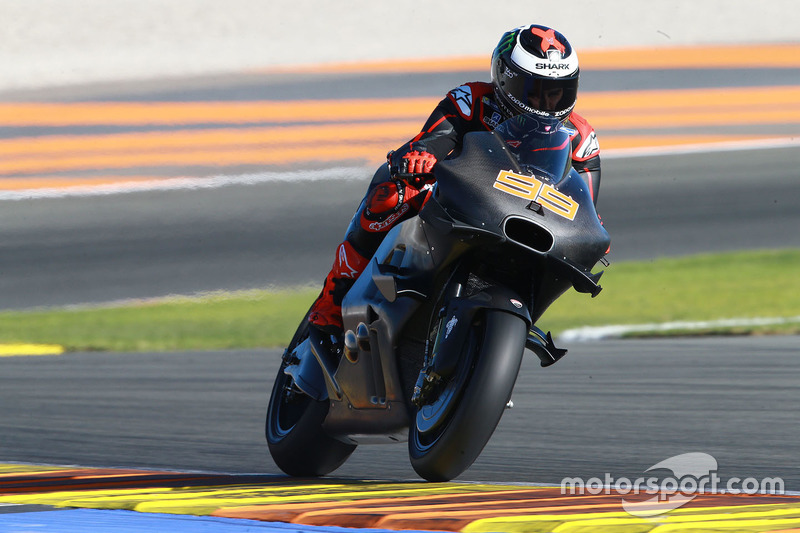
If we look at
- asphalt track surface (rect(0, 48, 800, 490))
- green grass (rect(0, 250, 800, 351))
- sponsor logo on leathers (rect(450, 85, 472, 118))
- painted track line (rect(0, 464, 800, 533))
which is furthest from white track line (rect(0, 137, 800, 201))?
sponsor logo on leathers (rect(450, 85, 472, 118))

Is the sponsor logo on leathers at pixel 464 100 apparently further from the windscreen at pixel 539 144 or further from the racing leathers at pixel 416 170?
the windscreen at pixel 539 144

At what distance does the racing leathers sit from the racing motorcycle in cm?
16

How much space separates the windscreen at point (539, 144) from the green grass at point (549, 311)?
5721 millimetres

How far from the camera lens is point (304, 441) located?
4.86 m

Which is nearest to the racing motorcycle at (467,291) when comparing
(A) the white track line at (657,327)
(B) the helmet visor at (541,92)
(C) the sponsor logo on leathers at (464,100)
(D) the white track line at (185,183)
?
(B) the helmet visor at (541,92)

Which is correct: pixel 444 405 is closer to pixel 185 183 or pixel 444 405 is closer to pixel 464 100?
pixel 464 100

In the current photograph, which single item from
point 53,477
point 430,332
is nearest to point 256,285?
point 53,477

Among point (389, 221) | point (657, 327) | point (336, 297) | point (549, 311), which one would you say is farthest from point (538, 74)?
point (549, 311)

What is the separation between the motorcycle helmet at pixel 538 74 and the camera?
4215 mm

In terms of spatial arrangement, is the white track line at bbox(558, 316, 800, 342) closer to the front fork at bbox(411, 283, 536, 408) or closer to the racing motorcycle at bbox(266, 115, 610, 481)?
the racing motorcycle at bbox(266, 115, 610, 481)

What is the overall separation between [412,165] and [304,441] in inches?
50.4

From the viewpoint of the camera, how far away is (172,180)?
13.8 meters

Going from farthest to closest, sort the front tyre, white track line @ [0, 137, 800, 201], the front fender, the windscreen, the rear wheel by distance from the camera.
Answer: white track line @ [0, 137, 800, 201], the rear wheel, the windscreen, the front fender, the front tyre

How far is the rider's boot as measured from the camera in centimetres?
470
